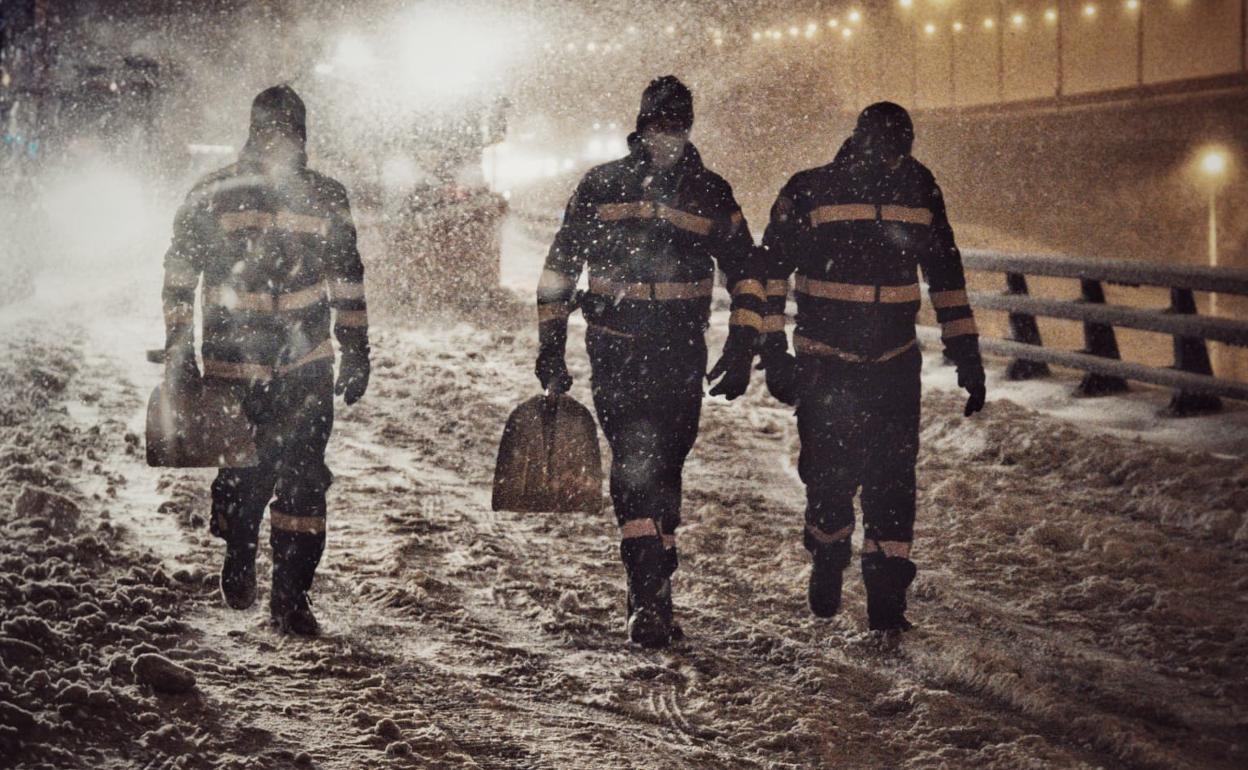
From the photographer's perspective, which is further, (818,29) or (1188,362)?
(818,29)

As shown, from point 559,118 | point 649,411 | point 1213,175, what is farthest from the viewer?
point 559,118

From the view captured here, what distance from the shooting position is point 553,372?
488 centimetres

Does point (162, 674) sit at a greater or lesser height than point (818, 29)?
lesser

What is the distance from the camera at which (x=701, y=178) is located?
187 inches

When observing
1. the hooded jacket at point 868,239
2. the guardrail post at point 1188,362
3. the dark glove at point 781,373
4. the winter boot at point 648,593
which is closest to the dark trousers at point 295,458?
the winter boot at point 648,593

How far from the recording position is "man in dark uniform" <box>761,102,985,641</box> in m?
4.76

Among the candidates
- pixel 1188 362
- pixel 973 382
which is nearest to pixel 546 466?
pixel 973 382

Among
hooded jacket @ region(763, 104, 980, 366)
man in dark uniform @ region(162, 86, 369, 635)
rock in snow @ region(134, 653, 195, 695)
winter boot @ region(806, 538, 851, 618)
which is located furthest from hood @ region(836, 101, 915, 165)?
rock in snow @ region(134, 653, 195, 695)

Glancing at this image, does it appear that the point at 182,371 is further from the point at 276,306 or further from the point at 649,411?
the point at 649,411

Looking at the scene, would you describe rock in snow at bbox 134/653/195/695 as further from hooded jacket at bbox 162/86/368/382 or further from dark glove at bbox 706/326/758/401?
dark glove at bbox 706/326/758/401

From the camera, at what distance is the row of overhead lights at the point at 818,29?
36.2m

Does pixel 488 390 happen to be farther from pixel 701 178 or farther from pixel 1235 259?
pixel 1235 259

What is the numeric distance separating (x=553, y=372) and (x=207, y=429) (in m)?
1.36

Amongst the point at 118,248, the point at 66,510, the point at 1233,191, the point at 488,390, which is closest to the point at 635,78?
the point at 1233,191
